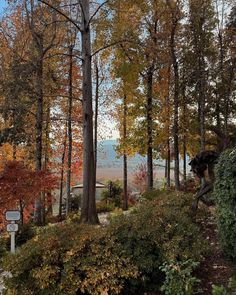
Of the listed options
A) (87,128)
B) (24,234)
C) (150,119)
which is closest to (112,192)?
(150,119)

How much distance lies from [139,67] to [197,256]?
9.06m

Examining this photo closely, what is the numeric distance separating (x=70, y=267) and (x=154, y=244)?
1039 millimetres

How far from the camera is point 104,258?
419 centimetres

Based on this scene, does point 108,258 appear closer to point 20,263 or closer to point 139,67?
point 20,263

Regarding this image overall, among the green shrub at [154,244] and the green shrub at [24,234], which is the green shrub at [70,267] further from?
the green shrub at [24,234]

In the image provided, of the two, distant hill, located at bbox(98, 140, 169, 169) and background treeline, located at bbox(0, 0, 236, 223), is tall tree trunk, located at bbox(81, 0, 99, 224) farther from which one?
distant hill, located at bbox(98, 140, 169, 169)

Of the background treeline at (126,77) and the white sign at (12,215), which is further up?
the background treeline at (126,77)

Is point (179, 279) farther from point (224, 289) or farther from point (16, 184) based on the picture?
point (16, 184)

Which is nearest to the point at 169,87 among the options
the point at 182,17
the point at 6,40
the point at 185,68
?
the point at 185,68

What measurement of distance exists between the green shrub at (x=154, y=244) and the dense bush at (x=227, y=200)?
290mm

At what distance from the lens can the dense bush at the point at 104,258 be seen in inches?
160

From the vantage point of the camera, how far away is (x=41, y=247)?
14.3 ft

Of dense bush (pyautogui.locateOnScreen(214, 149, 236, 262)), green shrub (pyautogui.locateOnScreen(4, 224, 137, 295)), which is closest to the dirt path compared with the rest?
dense bush (pyautogui.locateOnScreen(214, 149, 236, 262))

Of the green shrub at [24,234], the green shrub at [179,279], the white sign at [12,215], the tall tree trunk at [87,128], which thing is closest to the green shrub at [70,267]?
the green shrub at [179,279]
